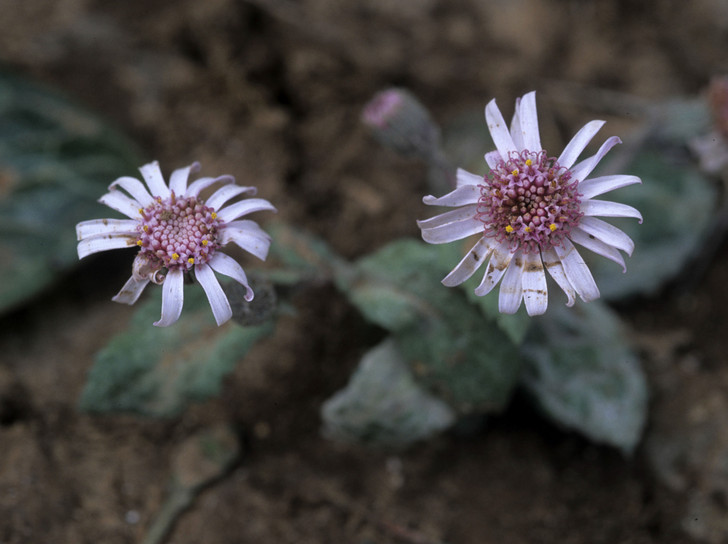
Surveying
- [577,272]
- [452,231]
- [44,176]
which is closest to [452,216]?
[452,231]

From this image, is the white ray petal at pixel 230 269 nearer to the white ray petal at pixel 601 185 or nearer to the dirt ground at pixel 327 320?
the white ray petal at pixel 601 185

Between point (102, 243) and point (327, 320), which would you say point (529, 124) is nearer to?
point (102, 243)

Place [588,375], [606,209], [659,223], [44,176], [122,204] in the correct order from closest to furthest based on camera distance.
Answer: [606,209], [122,204], [588,375], [44,176], [659,223]

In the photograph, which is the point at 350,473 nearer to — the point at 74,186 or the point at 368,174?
the point at 368,174

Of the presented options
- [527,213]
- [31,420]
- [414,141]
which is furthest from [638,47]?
[31,420]

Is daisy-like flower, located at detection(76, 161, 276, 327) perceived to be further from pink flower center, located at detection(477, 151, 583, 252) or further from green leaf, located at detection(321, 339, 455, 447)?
green leaf, located at detection(321, 339, 455, 447)

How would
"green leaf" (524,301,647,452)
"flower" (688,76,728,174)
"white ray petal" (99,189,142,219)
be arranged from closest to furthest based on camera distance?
"white ray petal" (99,189,142,219), "green leaf" (524,301,647,452), "flower" (688,76,728,174)

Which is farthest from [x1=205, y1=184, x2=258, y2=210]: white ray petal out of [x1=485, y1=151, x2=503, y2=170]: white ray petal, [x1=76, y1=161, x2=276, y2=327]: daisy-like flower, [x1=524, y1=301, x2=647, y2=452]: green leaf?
[x1=524, y1=301, x2=647, y2=452]: green leaf
